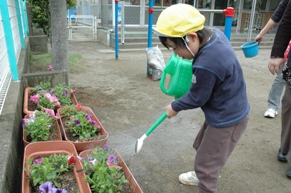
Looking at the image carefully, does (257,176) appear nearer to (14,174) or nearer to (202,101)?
(202,101)

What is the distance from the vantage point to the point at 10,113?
2.07 meters

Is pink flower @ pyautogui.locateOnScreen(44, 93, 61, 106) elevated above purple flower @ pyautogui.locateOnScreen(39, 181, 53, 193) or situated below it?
above

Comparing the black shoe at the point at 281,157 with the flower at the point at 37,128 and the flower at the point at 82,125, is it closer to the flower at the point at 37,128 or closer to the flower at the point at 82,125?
the flower at the point at 82,125

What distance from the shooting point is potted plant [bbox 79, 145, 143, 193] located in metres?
1.60

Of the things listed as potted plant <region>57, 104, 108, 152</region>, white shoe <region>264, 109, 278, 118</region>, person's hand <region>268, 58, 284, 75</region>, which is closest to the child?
person's hand <region>268, 58, 284, 75</region>

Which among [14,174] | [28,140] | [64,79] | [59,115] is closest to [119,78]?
[64,79]

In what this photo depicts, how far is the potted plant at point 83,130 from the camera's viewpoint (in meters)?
2.14

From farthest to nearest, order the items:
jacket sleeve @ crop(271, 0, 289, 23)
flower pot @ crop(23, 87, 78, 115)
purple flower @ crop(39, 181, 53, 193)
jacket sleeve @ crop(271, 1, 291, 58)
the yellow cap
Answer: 1. flower pot @ crop(23, 87, 78, 115)
2. jacket sleeve @ crop(271, 0, 289, 23)
3. jacket sleeve @ crop(271, 1, 291, 58)
4. purple flower @ crop(39, 181, 53, 193)
5. the yellow cap

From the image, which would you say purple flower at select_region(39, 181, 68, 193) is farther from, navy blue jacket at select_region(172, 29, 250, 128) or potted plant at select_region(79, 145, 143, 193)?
navy blue jacket at select_region(172, 29, 250, 128)

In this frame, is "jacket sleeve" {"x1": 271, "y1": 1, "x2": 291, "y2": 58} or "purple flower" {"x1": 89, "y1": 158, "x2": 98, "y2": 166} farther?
"jacket sleeve" {"x1": 271, "y1": 1, "x2": 291, "y2": 58}

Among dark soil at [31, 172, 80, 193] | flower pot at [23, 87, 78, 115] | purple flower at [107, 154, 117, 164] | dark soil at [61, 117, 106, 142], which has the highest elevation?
flower pot at [23, 87, 78, 115]

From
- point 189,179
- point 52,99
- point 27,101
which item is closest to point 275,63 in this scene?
point 189,179

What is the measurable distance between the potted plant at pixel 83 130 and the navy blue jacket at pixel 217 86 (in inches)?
34.4

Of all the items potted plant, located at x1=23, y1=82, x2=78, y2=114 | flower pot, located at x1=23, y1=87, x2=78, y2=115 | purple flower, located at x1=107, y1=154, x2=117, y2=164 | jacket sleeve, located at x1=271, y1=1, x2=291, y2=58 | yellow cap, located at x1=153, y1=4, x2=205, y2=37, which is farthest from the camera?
potted plant, located at x1=23, y1=82, x2=78, y2=114
